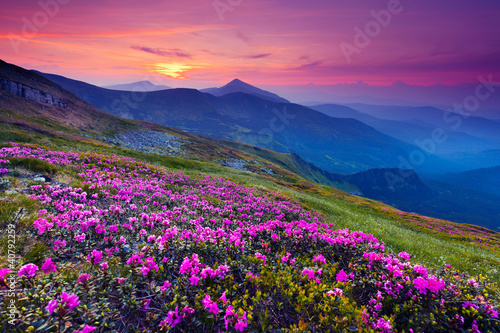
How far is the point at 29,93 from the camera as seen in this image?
61.5 meters

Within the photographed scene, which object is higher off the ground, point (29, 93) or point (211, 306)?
point (29, 93)

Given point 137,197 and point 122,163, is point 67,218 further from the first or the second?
point 122,163

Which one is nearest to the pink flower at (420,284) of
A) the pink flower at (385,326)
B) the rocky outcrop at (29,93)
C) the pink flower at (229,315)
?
Result: the pink flower at (385,326)

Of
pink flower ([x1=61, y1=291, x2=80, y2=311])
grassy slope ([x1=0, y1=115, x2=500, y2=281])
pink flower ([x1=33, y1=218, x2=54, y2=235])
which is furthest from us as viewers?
grassy slope ([x1=0, y1=115, x2=500, y2=281])

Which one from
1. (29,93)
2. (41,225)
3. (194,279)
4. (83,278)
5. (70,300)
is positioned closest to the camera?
(70,300)

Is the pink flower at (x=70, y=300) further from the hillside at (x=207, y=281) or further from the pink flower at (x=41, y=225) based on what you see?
the pink flower at (x=41, y=225)

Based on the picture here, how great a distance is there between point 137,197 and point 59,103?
88.5m

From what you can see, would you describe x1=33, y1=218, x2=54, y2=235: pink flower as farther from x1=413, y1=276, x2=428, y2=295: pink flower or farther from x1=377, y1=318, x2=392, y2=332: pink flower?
x1=413, y1=276, x2=428, y2=295: pink flower

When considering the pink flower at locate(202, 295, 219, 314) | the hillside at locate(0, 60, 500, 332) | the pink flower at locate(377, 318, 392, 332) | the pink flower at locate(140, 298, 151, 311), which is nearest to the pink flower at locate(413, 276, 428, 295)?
the hillside at locate(0, 60, 500, 332)

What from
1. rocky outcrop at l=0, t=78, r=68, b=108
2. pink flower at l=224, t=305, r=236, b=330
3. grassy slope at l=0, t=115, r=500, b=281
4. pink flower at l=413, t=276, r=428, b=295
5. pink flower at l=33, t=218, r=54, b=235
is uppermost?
rocky outcrop at l=0, t=78, r=68, b=108

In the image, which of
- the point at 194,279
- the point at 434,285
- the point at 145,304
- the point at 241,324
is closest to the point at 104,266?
the point at 145,304

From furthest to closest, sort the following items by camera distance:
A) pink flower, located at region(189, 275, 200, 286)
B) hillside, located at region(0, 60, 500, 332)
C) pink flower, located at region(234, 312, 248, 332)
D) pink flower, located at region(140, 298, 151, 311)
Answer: pink flower, located at region(189, 275, 200, 286) < pink flower, located at region(140, 298, 151, 311) < hillside, located at region(0, 60, 500, 332) < pink flower, located at region(234, 312, 248, 332)

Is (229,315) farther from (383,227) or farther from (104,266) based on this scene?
(383,227)

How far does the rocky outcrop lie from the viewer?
186 ft
